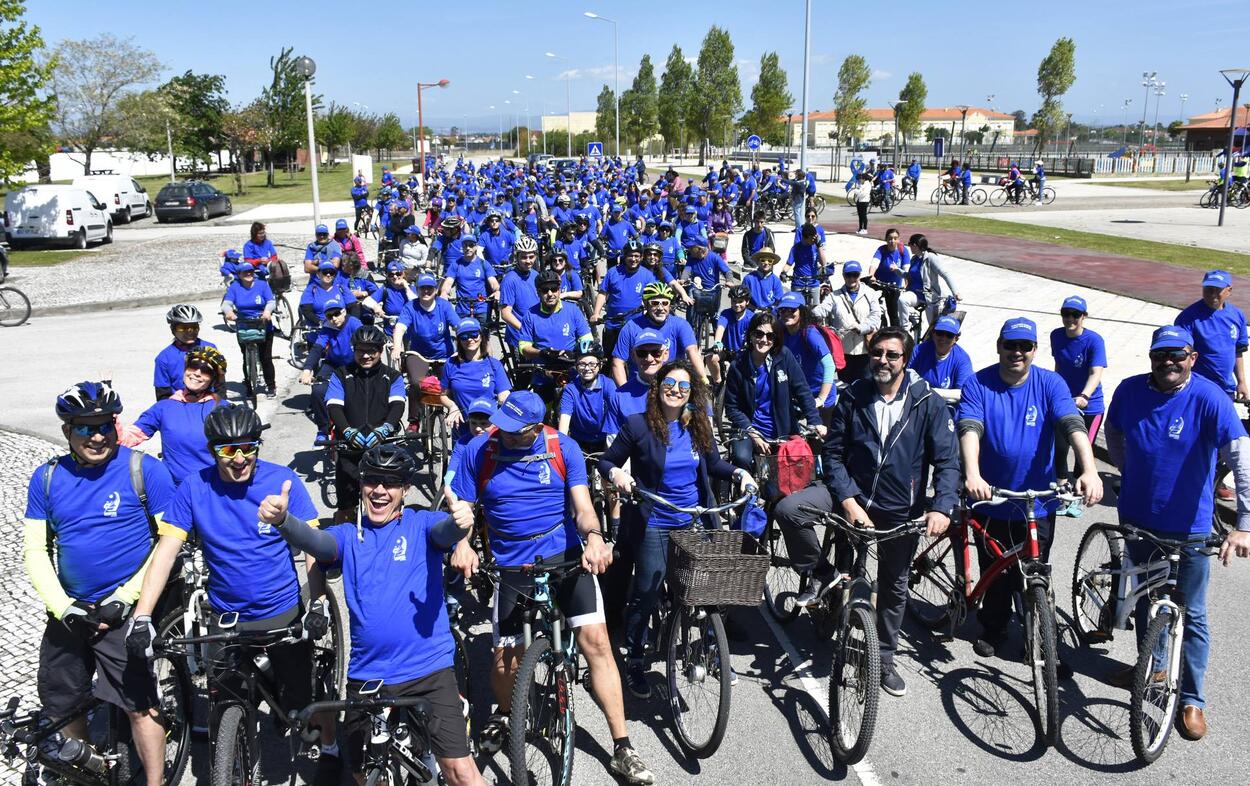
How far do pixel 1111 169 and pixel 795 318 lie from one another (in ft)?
199

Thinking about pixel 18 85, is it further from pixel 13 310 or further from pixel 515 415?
pixel 515 415

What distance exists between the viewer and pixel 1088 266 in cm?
2158

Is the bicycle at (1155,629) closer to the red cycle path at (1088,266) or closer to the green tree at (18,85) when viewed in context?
the red cycle path at (1088,266)

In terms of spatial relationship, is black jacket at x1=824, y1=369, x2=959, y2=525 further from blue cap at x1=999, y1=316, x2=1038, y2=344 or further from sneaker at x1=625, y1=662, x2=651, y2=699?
sneaker at x1=625, y1=662, x2=651, y2=699

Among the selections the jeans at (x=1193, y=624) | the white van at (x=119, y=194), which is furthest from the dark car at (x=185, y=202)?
the jeans at (x=1193, y=624)

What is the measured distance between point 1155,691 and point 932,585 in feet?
5.47

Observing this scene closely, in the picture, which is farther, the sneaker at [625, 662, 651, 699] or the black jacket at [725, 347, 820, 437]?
the black jacket at [725, 347, 820, 437]

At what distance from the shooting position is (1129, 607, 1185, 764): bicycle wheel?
15.5 ft

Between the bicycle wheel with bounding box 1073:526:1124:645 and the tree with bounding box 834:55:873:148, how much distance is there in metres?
75.7

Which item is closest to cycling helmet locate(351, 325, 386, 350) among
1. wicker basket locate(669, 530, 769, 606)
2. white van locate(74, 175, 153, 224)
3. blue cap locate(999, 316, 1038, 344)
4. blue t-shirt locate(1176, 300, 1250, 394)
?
wicker basket locate(669, 530, 769, 606)

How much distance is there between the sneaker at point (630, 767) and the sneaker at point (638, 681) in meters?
0.83

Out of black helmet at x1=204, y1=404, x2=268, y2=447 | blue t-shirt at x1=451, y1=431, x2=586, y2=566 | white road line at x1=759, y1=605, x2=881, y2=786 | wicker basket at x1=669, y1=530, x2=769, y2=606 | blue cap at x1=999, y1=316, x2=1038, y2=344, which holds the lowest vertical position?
white road line at x1=759, y1=605, x2=881, y2=786

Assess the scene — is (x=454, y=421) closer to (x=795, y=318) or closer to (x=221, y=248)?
(x=795, y=318)

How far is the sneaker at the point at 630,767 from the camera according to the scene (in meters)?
4.60
